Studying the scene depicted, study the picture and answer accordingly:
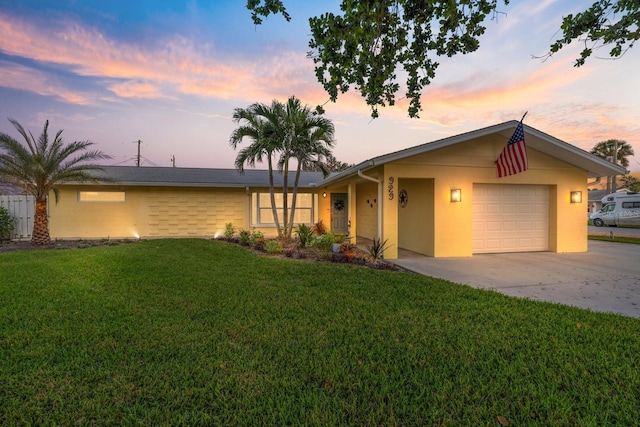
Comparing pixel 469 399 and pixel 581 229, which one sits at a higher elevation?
pixel 581 229

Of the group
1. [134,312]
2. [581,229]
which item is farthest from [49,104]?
[581,229]

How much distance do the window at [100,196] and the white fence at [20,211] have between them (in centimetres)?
161

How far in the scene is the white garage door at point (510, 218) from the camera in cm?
930

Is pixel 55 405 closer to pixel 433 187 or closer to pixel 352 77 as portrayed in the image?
pixel 352 77

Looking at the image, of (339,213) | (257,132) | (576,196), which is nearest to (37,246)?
(257,132)

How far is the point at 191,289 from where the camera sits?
5129 mm

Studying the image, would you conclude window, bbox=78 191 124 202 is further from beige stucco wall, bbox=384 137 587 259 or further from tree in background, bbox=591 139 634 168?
tree in background, bbox=591 139 634 168

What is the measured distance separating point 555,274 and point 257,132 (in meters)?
8.95

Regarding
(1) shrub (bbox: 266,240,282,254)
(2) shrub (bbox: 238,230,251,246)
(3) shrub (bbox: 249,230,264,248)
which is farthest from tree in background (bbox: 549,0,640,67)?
(2) shrub (bbox: 238,230,251,246)

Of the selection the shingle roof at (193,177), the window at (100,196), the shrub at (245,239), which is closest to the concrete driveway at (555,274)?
the shrub at (245,239)

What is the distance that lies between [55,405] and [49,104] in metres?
12.8

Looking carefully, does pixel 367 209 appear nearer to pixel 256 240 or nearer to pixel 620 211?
pixel 256 240

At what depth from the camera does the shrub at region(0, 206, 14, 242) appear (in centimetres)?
1110

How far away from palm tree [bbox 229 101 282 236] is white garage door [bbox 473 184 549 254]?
21.4 ft
